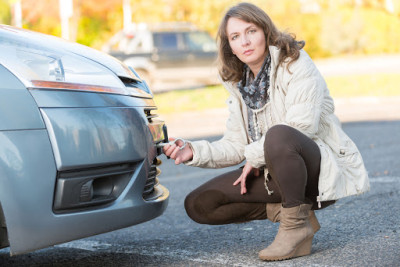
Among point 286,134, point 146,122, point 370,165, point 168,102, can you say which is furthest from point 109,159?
point 168,102

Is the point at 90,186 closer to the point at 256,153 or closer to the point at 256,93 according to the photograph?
the point at 256,153

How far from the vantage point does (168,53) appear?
62.6 feet

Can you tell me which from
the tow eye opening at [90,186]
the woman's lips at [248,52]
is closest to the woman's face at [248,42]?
the woman's lips at [248,52]

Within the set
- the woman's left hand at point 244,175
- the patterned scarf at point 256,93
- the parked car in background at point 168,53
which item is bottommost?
the parked car in background at point 168,53

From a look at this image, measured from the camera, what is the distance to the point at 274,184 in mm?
3523

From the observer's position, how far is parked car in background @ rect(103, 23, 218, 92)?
18719 millimetres

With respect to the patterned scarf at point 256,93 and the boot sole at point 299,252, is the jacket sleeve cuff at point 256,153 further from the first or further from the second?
the boot sole at point 299,252

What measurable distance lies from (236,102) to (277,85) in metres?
0.30

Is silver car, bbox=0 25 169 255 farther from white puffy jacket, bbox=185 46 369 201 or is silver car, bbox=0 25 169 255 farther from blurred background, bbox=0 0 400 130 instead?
blurred background, bbox=0 0 400 130

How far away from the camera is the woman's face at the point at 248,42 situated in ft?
11.5

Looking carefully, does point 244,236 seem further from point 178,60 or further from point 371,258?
point 178,60

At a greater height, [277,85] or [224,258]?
[277,85]

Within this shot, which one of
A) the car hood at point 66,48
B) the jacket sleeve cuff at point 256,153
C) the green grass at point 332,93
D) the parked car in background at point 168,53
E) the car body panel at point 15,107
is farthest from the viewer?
the parked car in background at point 168,53

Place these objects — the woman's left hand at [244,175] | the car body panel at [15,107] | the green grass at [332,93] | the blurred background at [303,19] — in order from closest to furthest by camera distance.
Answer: the car body panel at [15,107] < the woman's left hand at [244,175] < the green grass at [332,93] < the blurred background at [303,19]
